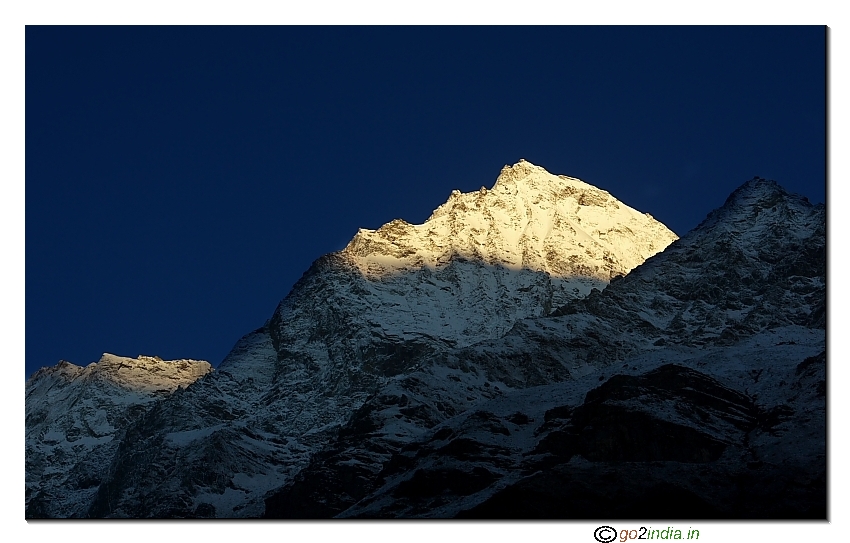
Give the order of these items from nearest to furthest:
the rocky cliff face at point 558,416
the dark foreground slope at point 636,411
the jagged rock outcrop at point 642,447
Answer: the jagged rock outcrop at point 642,447
the dark foreground slope at point 636,411
the rocky cliff face at point 558,416

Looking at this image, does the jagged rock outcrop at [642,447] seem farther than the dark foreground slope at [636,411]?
No

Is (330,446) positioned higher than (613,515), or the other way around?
(330,446)

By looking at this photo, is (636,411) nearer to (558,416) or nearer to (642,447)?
(642,447)

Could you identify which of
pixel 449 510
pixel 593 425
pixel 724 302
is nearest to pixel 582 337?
pixel 724 302

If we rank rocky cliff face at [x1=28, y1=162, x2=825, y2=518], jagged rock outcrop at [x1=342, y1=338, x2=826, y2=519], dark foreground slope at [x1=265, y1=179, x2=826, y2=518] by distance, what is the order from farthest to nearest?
rocky cliff face at [x1=28, y1=162, x2=825, y2=518]
dark foreground slope at [x1=265, y1=179, x2=826, y2=518]
jagged rock outcrop at [x1=342, y1=338, x2=826, y2=519]

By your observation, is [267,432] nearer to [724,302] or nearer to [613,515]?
[724,302]

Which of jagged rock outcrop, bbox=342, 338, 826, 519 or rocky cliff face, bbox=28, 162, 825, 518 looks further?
rocky cliff face, bbox=28, 162, 825, 518

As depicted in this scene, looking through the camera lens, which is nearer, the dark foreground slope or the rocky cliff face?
the dark foreground slope

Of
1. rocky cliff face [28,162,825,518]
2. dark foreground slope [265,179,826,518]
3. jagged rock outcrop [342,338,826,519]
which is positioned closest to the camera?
jagged rock outcrop [342,338,826,519]

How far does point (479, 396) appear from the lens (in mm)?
157875

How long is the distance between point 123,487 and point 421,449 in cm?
4375

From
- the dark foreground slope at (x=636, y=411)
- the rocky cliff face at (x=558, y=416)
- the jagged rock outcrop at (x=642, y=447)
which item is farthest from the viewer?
the rocky cliff face at (x=558, y=416)

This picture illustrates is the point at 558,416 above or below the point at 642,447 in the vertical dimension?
above

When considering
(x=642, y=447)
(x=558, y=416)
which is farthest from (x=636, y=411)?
(x=558, y=416)
